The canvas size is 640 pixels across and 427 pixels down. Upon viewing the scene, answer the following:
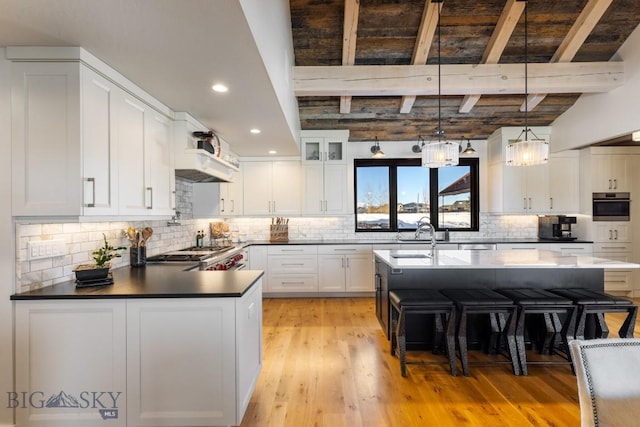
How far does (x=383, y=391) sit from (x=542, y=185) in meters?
4.40

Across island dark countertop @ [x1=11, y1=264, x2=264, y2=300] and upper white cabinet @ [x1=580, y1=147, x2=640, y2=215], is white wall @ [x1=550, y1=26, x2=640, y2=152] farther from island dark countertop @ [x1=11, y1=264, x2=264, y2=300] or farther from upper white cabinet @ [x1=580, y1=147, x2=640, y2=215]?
island dark countertop @ [x1=11, y1=264, x2=264, y2=300]

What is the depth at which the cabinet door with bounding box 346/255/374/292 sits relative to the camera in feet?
16.6

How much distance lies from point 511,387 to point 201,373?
7.44 ft

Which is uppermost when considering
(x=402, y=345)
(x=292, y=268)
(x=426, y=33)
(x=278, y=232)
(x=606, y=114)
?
(x=426, y=33)

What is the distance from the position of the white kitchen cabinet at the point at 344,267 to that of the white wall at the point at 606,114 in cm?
332

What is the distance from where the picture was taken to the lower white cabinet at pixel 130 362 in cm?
190

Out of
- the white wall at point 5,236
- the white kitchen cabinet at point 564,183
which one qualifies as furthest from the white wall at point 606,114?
the white wall at point 5,236

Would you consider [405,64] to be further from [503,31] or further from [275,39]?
[275,39]

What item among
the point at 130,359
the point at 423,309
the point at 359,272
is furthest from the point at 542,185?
the point at 130,359

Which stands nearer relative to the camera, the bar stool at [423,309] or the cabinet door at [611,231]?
the bar stool at [423,309]

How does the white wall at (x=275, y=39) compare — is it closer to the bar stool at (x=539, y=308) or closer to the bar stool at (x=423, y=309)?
the bar stool at (x=423, y=309)

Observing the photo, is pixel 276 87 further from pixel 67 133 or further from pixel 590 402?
pixel 590 402

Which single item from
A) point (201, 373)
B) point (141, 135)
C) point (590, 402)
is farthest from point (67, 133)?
point (590, 402)

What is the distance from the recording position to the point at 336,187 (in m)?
5.28
